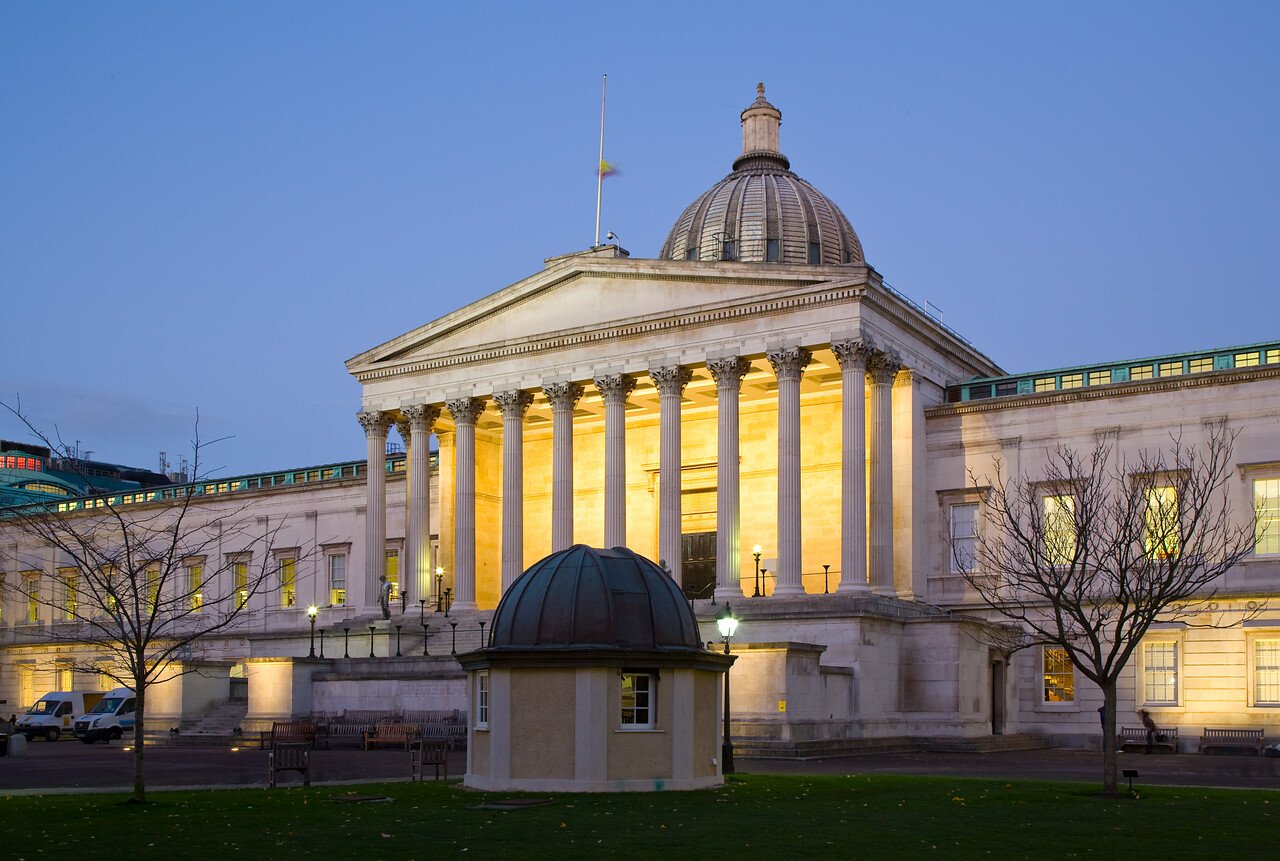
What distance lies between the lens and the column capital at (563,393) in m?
61.9

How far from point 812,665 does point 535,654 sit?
20.6m

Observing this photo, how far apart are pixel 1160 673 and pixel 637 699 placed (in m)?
31.7

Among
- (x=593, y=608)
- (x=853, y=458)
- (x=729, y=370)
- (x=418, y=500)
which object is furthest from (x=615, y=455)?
(x=593, y=608)

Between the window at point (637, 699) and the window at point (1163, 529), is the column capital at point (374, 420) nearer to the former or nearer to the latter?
the window at point (1163, 529)

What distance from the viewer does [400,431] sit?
68125 millimetres

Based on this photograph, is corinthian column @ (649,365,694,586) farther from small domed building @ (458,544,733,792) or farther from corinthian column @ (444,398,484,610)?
small domed building @ (458,544,733,792)

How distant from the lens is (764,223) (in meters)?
73.1

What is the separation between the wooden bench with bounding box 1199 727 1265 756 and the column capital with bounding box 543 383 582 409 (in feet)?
89.4

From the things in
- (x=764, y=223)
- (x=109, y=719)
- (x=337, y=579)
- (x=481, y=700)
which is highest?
(x=764, y=223)

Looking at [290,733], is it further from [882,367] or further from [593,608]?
[593,608]

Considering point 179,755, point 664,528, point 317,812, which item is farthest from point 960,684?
point 317,812

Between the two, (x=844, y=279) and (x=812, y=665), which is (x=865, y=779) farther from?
(x=844, y=279)

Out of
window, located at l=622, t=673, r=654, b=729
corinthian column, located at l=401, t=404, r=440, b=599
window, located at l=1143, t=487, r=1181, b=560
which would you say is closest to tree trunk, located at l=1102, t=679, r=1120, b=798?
window, located at l=1143, t=487, r=1181, b=560

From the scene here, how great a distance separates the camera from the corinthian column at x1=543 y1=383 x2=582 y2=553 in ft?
201
